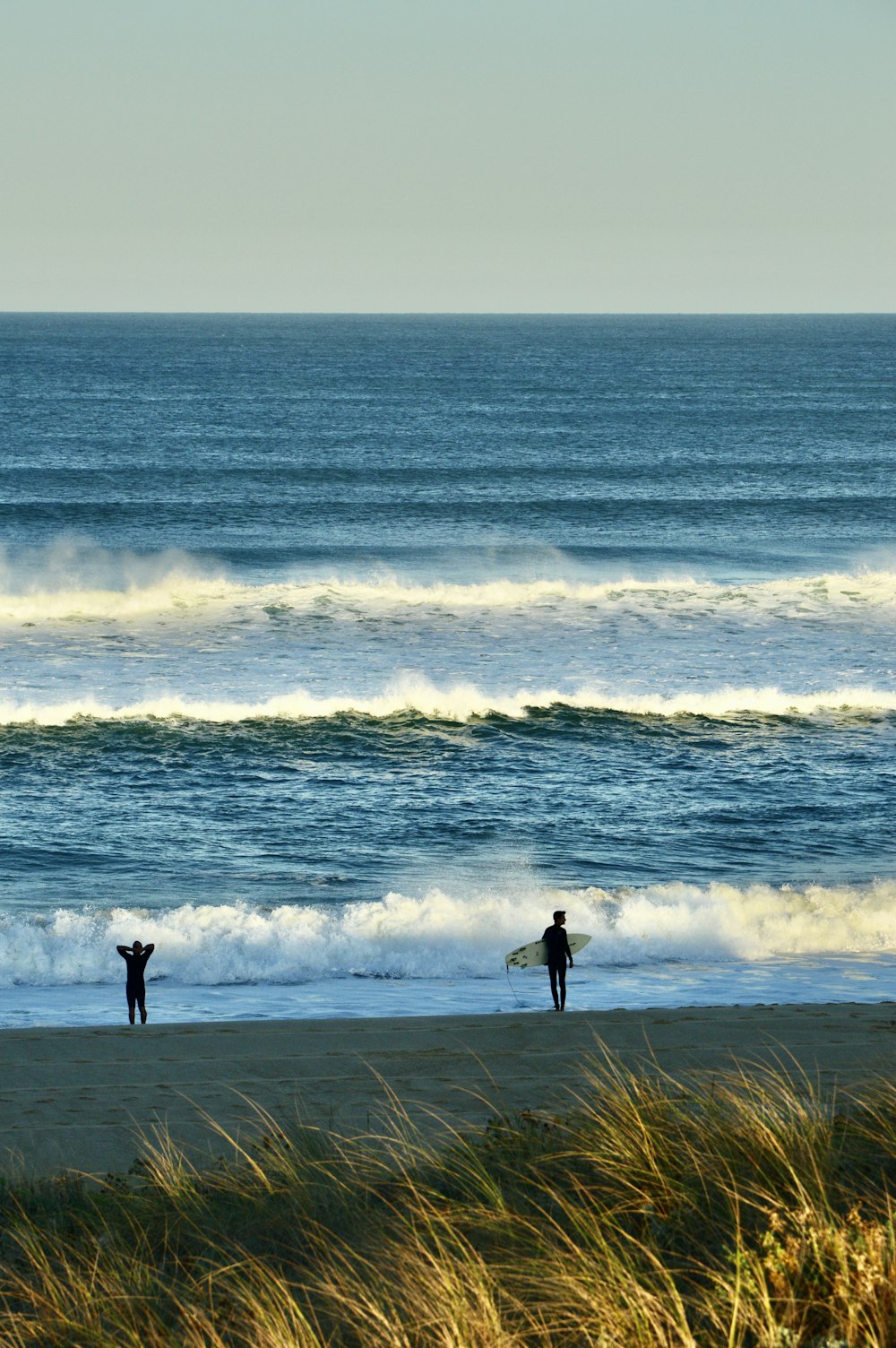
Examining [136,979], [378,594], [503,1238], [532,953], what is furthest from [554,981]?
[378,594]

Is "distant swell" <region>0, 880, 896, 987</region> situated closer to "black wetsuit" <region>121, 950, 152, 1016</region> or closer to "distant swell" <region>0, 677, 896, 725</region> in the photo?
"black wetsuit" <region>121, 950, 152, 1016</region>

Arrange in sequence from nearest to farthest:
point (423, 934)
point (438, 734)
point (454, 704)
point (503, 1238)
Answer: point (503, 1238), point (423, 934), point (438, 734), point (454, 704)

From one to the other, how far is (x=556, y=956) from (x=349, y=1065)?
124 inches

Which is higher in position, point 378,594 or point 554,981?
point 378,594

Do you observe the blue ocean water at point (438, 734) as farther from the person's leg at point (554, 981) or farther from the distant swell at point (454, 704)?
the person's leg at point (554, 981)

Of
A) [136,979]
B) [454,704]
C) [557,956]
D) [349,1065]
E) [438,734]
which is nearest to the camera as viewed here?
[349,1065]

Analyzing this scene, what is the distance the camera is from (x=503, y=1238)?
668 centimetres

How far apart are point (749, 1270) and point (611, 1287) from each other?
56cm

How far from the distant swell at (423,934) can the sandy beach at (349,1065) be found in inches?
125

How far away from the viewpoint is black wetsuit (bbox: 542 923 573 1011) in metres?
13.9

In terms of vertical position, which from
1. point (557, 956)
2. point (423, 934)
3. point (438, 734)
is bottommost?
point (423, 934)

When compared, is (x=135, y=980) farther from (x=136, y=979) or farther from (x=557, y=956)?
(x=557, y=956)

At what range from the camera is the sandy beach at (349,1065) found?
9797mm

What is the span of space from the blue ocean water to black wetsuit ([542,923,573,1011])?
3.28 feet
